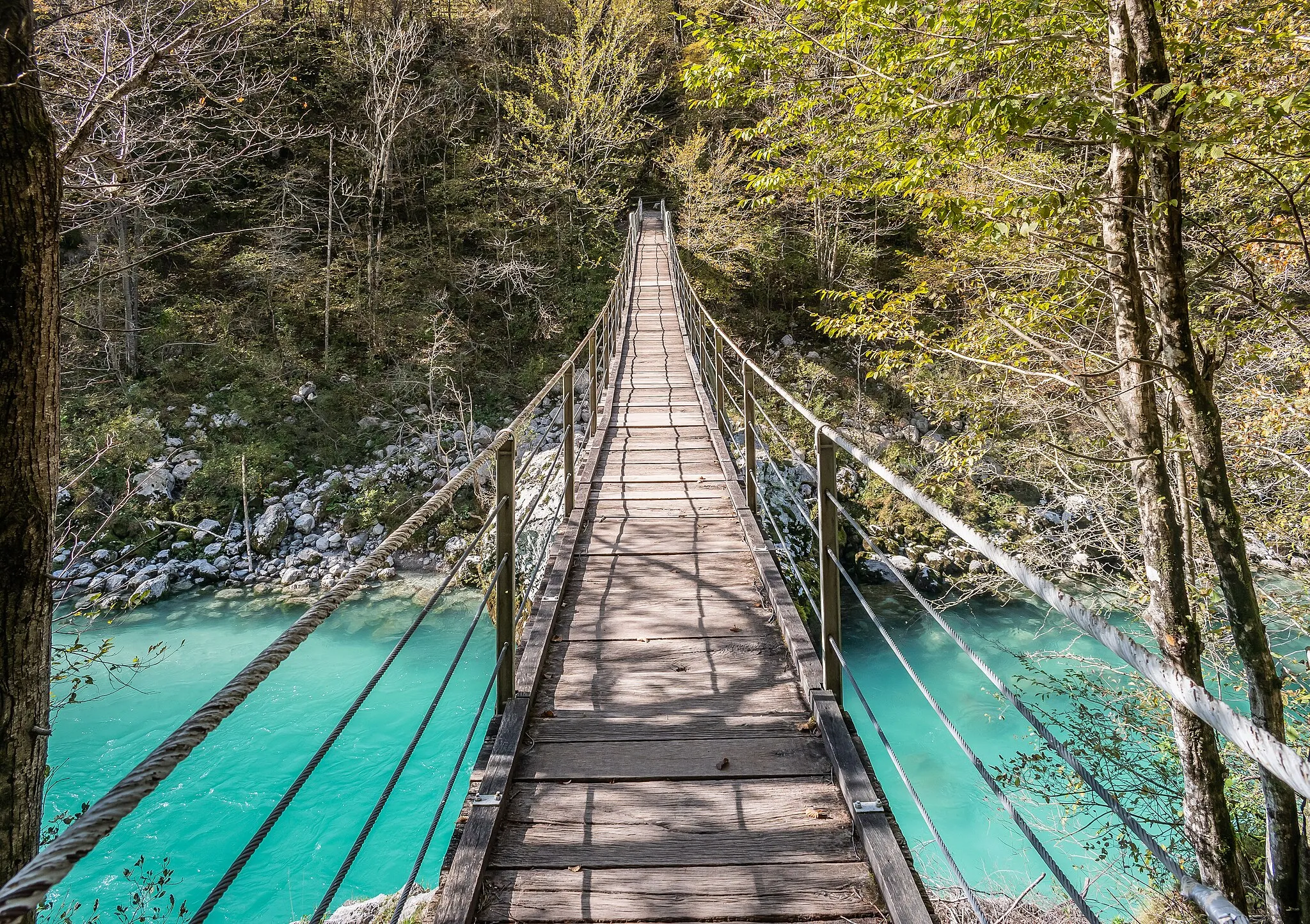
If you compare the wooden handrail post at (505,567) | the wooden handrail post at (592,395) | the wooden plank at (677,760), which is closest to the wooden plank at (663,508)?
the wooden handrail post at (592,395)

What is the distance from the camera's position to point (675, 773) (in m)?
2.21

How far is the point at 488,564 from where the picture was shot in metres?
12.3

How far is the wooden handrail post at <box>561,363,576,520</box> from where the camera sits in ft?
15.3

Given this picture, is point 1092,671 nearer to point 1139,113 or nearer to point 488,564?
point 1139,113

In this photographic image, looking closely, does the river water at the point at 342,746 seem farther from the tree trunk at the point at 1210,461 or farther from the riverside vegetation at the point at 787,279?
the tree trunk at the point at 1210,461

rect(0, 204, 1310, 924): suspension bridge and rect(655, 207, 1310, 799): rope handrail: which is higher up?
rect(655, 207, 1310, 799): rope handrail

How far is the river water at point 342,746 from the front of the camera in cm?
644

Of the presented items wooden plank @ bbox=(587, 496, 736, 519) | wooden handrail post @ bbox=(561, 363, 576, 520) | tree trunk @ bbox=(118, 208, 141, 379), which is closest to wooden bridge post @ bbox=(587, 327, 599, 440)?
wooden handrail post @ bbox=(561, 363, 576, 520)

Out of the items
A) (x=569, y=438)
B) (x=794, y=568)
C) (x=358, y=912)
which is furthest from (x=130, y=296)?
(x=794, y=568)

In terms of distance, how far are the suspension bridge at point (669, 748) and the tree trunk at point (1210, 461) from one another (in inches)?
73.1

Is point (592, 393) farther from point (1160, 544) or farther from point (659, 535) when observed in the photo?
point (1160, 544)

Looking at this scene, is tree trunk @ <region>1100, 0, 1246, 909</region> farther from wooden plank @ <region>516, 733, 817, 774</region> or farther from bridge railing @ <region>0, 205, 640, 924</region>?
bridge railing @ <region>0, 205, 640, 924</region>

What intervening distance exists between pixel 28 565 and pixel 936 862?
26.4 ft

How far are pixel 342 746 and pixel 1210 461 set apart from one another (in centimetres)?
916
